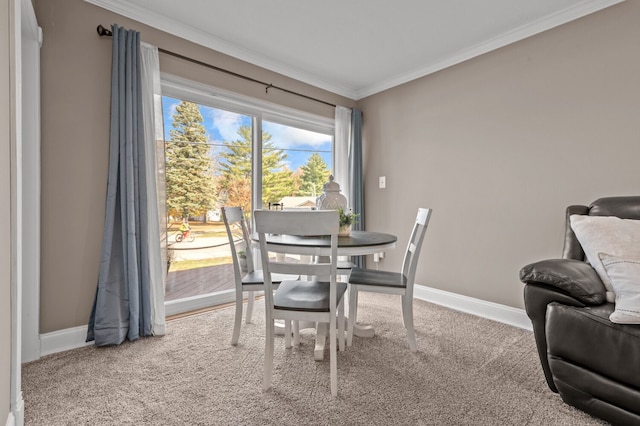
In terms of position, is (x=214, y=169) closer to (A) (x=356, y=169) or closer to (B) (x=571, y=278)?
(A) (x=356, y=169)

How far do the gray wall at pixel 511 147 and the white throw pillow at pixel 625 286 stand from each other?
109 cm

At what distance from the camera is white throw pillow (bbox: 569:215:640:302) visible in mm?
1461

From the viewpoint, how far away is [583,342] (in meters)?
1.37

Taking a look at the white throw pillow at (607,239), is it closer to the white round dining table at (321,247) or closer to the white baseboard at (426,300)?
the white round dining table at (321,247)

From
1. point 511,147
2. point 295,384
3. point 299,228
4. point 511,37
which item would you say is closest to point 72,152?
point 299,228

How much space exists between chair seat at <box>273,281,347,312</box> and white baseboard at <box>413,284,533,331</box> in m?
1.64

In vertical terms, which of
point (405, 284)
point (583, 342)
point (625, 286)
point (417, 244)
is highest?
point (417, 244)

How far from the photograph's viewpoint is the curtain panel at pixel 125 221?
2152mm

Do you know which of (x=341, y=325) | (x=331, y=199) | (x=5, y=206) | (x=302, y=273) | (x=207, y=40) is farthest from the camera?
(x=207, y=40)

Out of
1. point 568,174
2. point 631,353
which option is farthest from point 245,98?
point 631,353

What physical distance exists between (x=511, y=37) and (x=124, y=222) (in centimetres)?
344

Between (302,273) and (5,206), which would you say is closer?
(5,206)

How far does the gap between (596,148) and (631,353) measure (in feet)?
5.44

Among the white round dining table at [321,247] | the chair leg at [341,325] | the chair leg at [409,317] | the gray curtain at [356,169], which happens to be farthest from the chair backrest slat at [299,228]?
the gray curtain at [356,169]
